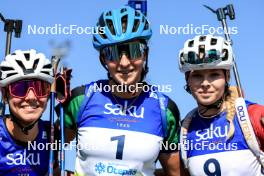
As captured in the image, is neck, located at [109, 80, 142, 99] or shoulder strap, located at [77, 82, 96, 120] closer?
shoulder strap, located at [77, 82, 96, 120]

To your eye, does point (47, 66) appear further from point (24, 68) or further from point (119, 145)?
point (119, 145)

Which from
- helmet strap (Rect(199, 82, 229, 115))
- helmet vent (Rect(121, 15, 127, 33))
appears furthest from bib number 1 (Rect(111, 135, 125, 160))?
helmet vent (Rect(121, 15, 127, 33))

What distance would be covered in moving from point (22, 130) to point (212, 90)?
3120 mm

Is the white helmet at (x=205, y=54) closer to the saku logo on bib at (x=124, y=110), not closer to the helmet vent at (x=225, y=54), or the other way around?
the helmet vent at (x=225, y=54)

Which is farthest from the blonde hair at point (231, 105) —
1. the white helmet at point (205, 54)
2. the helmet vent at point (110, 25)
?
the helmet vent at point (110, 25)

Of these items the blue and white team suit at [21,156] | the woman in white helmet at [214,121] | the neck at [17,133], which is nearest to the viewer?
A: the woman in white helmet at [214,121]

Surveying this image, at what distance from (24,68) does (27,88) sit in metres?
0.39

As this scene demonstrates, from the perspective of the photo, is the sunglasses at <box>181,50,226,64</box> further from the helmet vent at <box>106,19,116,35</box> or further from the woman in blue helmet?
the helmet vent at <box>106,19,116,35</box>

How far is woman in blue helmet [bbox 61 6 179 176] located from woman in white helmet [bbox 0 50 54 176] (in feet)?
1.71

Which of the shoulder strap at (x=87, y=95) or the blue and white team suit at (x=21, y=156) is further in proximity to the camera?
the shoulder strap at (x=87, y=95)

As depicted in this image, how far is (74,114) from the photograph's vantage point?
10039mm

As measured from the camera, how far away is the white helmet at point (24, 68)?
391 inches

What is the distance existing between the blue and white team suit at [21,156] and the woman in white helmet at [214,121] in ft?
7.58

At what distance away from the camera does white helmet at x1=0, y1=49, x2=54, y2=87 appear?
32.6 ft
